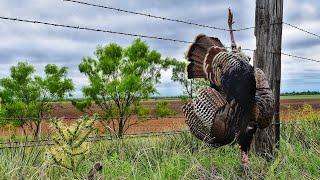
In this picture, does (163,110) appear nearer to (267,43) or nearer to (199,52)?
(267,43)

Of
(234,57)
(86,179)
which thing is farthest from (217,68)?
(86,179)

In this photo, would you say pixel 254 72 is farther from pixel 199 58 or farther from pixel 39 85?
pixel 39 85

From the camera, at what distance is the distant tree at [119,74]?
20625 millimetres

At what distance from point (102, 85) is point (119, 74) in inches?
28.6

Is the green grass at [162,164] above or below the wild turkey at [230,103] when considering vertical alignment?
below

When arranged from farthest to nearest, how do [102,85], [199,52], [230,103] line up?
[102,85], [199,52], [230,103]

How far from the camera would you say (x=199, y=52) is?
21.9 feet

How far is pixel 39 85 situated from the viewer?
22391 mm

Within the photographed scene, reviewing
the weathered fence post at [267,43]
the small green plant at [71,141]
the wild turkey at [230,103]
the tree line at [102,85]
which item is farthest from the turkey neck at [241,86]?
the tree line at [102,85]

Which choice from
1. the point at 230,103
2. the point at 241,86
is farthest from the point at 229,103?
the point at 241,86

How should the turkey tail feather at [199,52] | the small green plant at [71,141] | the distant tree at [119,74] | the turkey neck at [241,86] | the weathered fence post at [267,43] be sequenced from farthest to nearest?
the distant tree at [119,74]
the weathered fence post at [267,43]
the turkey tail feather at [199,52]
the turkey neck at [241,86]
the small green plant at [71,141]

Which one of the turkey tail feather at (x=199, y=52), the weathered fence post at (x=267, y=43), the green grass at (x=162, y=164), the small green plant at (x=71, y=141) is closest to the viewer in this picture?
the small green plant at (x=71, y=141)

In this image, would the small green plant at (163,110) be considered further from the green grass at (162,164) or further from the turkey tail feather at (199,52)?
the turkey tail feather at (199,52)

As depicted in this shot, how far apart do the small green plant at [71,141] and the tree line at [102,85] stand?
1472 centimetres
